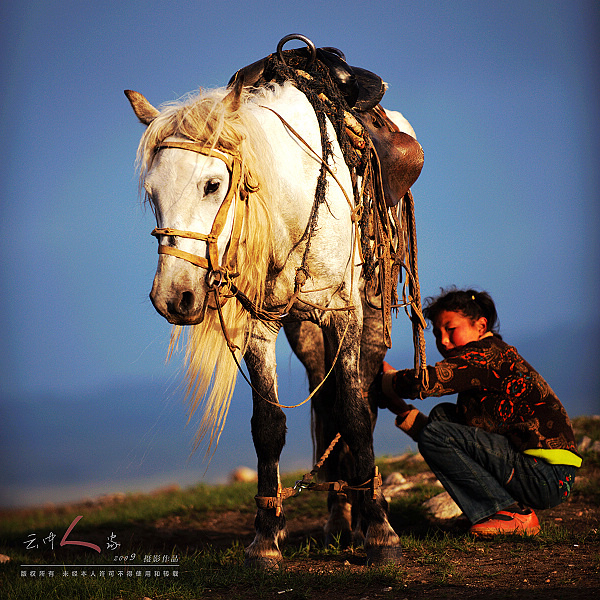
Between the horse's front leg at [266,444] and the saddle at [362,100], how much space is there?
1.17 metres

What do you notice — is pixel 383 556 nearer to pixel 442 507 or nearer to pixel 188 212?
pixel 442 507

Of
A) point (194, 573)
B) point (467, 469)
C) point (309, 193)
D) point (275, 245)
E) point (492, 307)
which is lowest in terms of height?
point (194, 573)

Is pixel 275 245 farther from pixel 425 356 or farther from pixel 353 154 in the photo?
pixel 425 356

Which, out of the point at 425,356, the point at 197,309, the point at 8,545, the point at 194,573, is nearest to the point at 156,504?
the point at 8,545

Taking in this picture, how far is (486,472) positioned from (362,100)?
2231 millimetres

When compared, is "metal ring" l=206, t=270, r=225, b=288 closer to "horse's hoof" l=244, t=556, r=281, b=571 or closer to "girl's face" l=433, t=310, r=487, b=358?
"horse's hoof" l=244, t=556, r=281, b=571

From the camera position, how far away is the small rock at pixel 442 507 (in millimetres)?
4117

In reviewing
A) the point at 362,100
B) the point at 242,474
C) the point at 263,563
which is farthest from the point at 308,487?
the point at 242,474

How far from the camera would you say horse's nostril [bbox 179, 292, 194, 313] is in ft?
7.85

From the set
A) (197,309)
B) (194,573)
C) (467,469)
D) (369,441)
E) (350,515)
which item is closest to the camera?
(197,309)

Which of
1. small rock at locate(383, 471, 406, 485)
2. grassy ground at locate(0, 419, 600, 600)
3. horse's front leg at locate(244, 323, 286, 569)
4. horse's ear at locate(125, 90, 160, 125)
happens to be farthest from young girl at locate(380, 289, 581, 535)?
horse's ear at locate(125, 90, 160, 125)

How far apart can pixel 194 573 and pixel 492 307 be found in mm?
2270

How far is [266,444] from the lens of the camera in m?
3.01

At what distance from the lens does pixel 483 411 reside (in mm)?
3455
